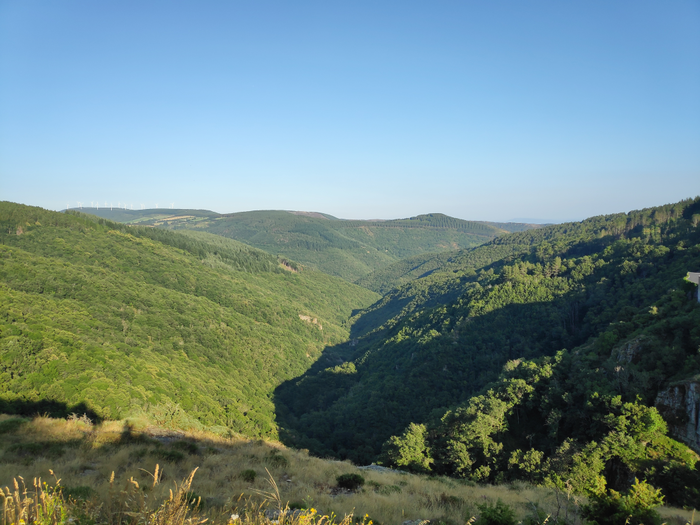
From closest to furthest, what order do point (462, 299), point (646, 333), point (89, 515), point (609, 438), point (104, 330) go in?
point (89, 515)
point (609, 438)
point (646, 333)
point (104, 330)
point (462, 299)

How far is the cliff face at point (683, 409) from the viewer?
26.1 m

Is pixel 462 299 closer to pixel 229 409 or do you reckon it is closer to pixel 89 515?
pixel 229 409

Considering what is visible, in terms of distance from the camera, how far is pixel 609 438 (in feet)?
92.1

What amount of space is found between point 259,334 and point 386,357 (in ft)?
124

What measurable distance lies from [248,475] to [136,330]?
63604 millimetres

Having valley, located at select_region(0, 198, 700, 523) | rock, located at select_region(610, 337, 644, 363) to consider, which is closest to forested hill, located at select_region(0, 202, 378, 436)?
valley, located at select_region(0, 198, 700, 523)

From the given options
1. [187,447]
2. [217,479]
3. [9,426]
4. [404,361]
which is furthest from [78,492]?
[404,361]

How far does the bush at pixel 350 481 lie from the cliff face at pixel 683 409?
26.7 meters

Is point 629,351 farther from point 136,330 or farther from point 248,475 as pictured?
point 136,330

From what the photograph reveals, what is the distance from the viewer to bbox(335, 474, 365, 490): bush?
1678 cm

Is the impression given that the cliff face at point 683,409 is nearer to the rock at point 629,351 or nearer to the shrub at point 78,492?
the rock at point 629,351

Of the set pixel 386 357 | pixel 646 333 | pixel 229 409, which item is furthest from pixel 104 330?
pixel 646 333

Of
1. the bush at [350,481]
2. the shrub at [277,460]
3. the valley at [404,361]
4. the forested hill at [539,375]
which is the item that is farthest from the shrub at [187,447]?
the forested hill at [539,375]

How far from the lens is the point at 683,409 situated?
27.3 m
